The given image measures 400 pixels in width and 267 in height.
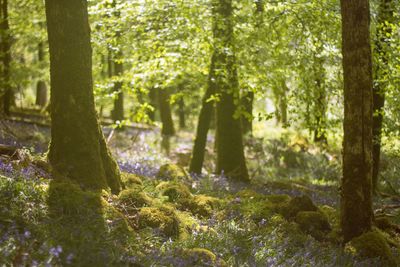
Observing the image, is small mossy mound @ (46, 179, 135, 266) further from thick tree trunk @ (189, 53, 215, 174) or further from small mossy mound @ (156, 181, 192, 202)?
thick tree trunk @ (189, 53, 215, 174)

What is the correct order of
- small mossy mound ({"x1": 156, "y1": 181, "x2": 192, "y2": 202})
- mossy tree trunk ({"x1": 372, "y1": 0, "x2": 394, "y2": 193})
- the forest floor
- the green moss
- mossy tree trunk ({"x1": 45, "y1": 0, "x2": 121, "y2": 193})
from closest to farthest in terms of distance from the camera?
1. the forest floor
2. mossy tree trunk ({"x1": 45, "y1": 0, "x2": 121, "y2": 193})
3. small mossy mound ({"x1": 156, "y1": 181, "x2": 192, "y2": 202})
4. the green moss
5. mossy tree trunk ({"x1": 372, "y1": 0, "x2": 394, "y2": 193})

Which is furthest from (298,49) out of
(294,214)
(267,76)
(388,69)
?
(294,214)

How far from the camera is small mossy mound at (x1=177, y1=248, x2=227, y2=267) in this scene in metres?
5.99

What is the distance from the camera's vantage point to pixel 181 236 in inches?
282

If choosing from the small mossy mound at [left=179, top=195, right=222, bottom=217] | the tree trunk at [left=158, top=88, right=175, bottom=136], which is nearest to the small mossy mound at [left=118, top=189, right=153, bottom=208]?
the small mossy mound at [left=179, top=195, right=222, bottom=217]

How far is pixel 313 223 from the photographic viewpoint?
28.8ft

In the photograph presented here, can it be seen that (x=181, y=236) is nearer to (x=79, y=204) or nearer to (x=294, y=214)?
(x=79, y=204)

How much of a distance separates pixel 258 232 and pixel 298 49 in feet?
18.0

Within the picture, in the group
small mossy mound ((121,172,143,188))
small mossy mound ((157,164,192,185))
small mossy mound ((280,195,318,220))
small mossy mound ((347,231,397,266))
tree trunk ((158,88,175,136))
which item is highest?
tree trunk ((158,88,175,136))

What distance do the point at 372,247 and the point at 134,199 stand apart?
12.3ft

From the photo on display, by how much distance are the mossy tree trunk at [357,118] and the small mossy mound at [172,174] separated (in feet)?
14.6

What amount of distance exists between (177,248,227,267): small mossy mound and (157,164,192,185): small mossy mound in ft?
17.4

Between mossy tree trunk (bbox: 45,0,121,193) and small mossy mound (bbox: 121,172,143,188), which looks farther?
small mossy mound (bbox: 121,172,143,188)

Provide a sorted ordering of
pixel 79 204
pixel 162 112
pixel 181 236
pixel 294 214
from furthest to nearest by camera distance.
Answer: pixel 162 112, pixel 294 214, pixel 181 236, pixel 79 204
